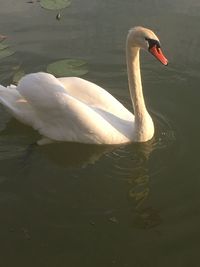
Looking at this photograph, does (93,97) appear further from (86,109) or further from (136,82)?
(136,82)

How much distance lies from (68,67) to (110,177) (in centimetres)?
275

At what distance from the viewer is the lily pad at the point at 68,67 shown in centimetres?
827

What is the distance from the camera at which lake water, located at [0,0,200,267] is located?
5.24 m

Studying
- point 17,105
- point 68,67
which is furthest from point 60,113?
point 68,67

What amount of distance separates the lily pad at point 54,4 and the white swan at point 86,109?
3619 millimetres

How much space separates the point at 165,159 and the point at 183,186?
537 millimetres

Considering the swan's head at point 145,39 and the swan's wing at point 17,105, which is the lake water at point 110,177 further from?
the swan's head at point 145,39

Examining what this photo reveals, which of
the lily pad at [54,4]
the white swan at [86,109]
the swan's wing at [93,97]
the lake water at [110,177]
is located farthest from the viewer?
the lily pad at [54,4]

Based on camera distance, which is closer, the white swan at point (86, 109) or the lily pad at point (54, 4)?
the white swan at point (86, 109)

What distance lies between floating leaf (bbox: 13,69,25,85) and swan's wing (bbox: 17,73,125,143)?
1.29 meters

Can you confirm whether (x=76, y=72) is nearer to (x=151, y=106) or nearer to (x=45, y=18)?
(x=151, y=106)

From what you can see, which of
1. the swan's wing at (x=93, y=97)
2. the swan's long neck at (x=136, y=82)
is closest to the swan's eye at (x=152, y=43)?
the swan's long neck at (x=136, y=82)

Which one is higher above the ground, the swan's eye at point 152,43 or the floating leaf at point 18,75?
the swan's eye at point 152,43

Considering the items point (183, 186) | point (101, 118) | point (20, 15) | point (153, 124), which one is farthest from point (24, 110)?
point (20, 15)
